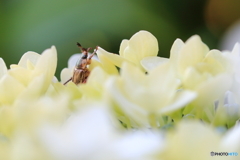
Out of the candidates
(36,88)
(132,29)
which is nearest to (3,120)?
(36,88)

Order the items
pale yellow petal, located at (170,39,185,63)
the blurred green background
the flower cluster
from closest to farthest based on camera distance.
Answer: the flower cluster, pale yellow petal, located at (170,39,185,63), the blurred green background

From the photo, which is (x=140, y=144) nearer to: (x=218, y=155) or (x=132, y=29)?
(x=218, y=155)

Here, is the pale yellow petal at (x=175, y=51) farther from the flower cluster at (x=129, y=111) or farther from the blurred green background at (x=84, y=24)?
the blurred green background at (x=84, y=24)

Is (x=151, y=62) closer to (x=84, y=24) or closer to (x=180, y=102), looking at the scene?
(x=180, y=102)

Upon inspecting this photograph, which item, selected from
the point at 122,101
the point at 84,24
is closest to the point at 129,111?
the point at 122,101

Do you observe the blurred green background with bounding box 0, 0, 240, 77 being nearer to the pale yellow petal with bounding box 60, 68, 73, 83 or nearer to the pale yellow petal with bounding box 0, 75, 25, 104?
the pale yellow petal with bounding box 60, 68, 73, 83

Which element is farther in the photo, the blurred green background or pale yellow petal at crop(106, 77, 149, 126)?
the blurred green background

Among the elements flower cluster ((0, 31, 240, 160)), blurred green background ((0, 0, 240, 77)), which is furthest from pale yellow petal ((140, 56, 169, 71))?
blurred green background ((0, 0, 240, 77))
